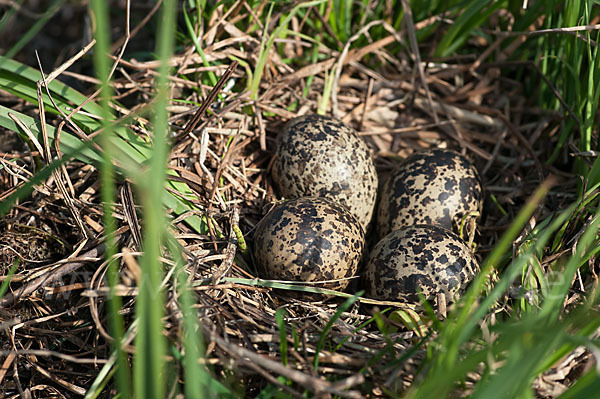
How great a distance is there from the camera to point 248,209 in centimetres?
252

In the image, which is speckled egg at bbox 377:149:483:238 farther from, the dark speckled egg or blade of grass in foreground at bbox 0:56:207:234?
blade of grass in foreground at bbox 0:56:207:234

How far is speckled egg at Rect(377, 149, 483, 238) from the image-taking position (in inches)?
93.8

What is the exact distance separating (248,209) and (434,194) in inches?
35.4

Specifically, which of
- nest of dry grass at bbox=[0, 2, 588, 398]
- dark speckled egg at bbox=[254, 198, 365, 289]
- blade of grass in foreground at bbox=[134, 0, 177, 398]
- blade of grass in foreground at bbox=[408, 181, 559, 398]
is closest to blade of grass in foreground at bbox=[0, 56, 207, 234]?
nest of dry grass at bbox=[0, 2, 588, 398]

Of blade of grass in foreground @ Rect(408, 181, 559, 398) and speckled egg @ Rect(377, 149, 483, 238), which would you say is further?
speckled egg @ Rect(377, 149, 483, 238)

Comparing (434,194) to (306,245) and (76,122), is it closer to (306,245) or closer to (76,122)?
(306,245)

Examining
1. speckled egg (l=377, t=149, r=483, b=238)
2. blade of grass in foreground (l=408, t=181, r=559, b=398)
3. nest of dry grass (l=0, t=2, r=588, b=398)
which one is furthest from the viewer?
speckled egg (l=377, t=149, r=483, b=238)

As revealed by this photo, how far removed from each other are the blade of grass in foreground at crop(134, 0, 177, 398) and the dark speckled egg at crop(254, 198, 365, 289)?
0.96 m

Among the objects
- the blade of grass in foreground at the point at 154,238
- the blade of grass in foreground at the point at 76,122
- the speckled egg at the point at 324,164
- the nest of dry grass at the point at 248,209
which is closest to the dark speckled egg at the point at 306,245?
the nest of dry grass at the point at 248,209

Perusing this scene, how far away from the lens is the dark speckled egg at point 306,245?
2111mm

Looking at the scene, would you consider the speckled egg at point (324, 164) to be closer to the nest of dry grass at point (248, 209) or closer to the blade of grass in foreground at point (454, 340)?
the nest of dry grass at point (248, 209)

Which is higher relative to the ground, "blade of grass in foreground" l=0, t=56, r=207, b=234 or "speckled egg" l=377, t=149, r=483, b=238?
"blade of grass in foreground" l=0, t=56, r=207, b=234

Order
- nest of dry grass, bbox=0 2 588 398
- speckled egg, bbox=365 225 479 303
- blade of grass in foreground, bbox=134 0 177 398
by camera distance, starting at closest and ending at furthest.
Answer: blade of grass in foreground, bbox=134 0 177 398, nest of dry grass, bbox=0 2 588 398, speckled egg, bbox=365 225 479 303

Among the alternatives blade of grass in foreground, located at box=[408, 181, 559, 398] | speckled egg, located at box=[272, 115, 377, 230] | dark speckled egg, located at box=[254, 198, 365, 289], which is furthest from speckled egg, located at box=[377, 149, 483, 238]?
blade of grass in foreground, located at box=[408, 181, 559, 398]
